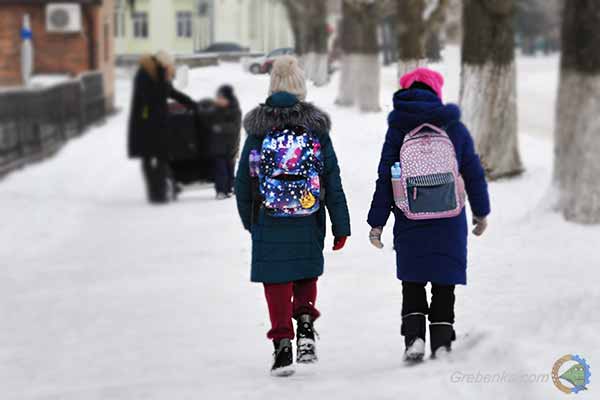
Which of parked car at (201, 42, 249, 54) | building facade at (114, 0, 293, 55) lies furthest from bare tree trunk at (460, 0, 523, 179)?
parked car at (201, 42, 249, 54)

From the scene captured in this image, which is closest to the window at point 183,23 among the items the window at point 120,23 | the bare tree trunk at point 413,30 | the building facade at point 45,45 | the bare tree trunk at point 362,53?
the bare tree trunk at point 413,30

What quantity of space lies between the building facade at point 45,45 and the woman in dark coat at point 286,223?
978 inches

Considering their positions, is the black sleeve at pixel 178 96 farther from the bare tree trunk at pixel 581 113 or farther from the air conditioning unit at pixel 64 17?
the air conditioning unit at pixel 64 17

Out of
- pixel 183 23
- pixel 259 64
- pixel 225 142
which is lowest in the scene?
pixel 225 142

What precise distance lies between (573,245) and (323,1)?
73.7 ft

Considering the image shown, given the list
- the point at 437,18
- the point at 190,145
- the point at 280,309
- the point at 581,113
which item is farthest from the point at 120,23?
the point at 280,309

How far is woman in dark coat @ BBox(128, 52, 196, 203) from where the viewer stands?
1112 centimetres

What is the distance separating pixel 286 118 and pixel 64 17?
80.9 feet

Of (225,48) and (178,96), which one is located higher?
(225,48)

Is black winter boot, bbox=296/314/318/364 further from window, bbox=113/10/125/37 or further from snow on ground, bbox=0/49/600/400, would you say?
window, bbox=113/10/125/37

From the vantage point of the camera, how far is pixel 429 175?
5594 mm

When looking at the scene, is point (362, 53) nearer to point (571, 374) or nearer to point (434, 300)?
point (434, 300)

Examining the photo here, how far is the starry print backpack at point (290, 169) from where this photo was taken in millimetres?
5652

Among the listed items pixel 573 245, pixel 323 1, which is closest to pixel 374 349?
pixel 573 245
